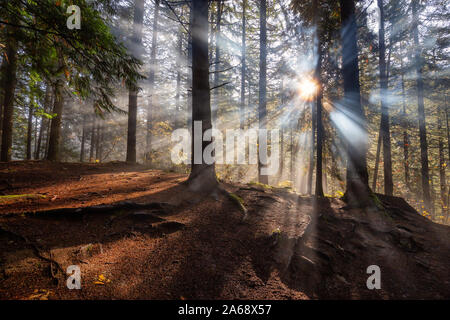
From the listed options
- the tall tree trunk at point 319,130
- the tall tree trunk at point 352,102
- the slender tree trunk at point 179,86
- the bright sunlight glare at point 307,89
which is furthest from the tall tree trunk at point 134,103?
the tall tree trunk at point 352,102

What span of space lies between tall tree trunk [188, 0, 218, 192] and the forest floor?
22.8 inches

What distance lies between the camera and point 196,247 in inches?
121

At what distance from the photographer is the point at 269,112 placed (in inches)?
523

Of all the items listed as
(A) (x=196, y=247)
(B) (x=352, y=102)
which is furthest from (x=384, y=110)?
(A) (x=196, y=247)

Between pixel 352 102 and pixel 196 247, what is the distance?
6.47m

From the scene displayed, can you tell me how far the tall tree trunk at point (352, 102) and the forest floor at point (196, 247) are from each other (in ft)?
2.85

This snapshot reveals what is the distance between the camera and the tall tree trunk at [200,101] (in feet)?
17.6

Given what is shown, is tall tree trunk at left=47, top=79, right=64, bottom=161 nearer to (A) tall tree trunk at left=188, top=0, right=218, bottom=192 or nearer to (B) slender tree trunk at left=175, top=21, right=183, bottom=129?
(A) tall tree trunk at left=188, top=0, right=218, bottom=192

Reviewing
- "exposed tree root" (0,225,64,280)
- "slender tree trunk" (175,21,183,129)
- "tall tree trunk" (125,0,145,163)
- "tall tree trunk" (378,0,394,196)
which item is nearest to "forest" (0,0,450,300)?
"exposed tree root" (0,225,64,280)
